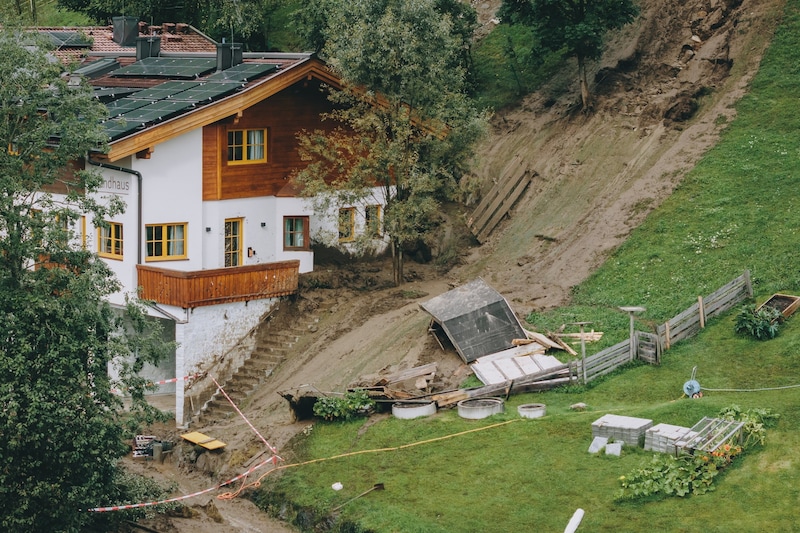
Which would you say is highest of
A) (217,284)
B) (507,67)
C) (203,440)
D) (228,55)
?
(507,67)

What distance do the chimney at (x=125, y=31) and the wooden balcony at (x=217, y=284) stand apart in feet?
55.1

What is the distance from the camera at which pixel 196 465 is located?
3719 centimetres

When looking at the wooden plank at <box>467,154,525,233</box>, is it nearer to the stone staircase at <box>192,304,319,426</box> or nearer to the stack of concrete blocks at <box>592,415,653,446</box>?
the stone staircase at <box>192,304,319,426</box>

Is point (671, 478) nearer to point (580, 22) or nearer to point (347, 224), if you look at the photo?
point (347, 224)

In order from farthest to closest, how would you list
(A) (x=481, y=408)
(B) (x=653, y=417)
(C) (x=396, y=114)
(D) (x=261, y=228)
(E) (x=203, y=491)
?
(D) (x=261, y=228) < (C) (x=396, y=114) < (E) (x=203, y=491) < (A) (x=481, y=408) < (B) (x=653, y=417)

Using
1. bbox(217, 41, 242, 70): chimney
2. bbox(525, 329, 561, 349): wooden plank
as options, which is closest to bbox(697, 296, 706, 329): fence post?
bbox(525, 329, 561, 349): wooden plank

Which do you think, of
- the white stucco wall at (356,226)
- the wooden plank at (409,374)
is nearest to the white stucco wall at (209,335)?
the white stucco wall at (356,226)

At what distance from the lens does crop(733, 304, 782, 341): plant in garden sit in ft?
113

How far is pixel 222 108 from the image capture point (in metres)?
41.7

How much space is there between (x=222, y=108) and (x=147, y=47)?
10721mm

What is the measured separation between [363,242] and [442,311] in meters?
7.09

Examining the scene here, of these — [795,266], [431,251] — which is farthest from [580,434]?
[431,251]

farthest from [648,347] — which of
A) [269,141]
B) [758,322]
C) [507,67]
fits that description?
[507,67]

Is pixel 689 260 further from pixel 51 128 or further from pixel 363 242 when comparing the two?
pixel 51 128
